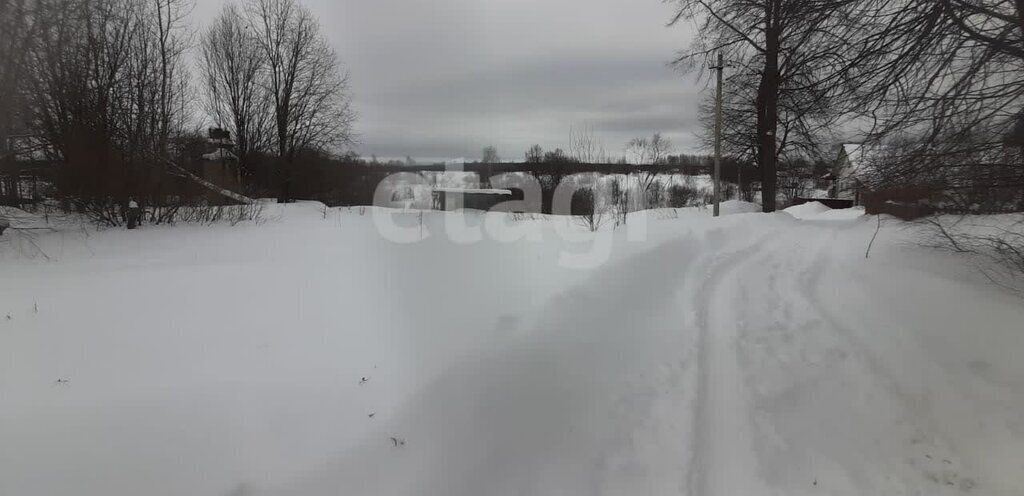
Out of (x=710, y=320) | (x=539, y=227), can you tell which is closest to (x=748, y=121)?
(x=539, y=227)

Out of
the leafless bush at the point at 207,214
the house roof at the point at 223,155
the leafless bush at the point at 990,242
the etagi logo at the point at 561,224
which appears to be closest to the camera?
the leafless bush at the point at 990,242

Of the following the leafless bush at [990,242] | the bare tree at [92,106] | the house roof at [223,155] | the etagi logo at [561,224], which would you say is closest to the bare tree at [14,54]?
the bare tree at [92,106]

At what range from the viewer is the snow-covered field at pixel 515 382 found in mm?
2840

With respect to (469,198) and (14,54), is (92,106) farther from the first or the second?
(469,198)

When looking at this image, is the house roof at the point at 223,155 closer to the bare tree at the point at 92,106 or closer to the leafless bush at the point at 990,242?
the bare tree at the point at 92,106

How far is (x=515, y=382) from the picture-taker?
381cm

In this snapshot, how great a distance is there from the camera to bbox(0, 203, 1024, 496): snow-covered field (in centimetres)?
284

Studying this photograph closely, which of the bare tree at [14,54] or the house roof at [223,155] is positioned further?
the house roof at [223,155]

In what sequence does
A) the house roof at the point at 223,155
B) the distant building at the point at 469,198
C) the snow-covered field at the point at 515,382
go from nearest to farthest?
the snow-covered field at the point at 515,382, the house roof at the point at 223,155, the distant building at the point at 469,198

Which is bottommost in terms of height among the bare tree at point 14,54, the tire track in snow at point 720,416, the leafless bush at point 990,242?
the tire track in snow at point 720,416

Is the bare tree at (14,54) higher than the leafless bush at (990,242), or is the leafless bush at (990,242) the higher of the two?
the bare tree at (14,54)

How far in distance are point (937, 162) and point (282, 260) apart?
8338 millimetres

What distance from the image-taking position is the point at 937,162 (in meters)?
5.01

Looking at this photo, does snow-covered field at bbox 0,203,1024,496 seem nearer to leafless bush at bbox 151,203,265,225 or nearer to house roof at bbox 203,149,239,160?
leafless bush at bbox 151,203,265,225
